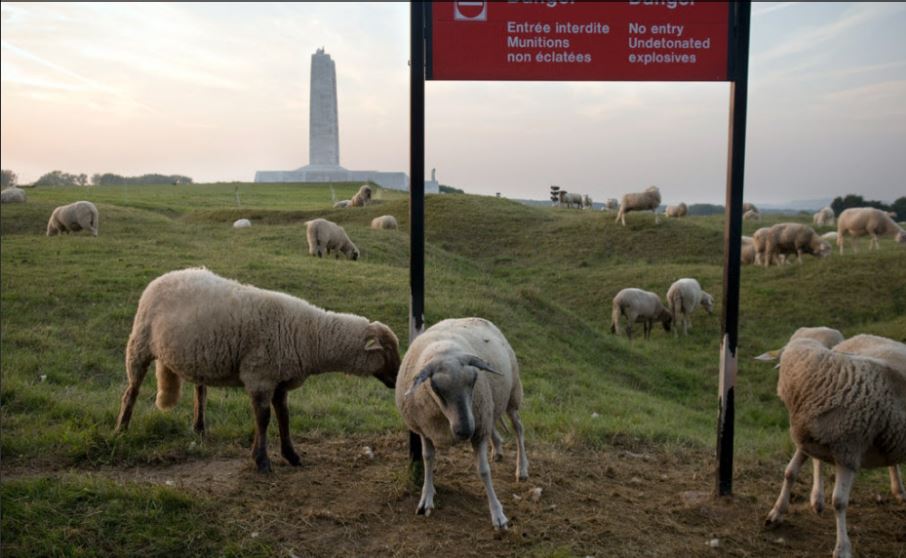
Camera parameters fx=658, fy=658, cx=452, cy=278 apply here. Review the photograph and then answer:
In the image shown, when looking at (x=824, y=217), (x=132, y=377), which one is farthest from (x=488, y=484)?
(x=824, y=217)

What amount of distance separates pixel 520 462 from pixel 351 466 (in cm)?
162

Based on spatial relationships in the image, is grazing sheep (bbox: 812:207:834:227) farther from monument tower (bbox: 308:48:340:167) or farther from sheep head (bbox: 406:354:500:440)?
sheep head (bbox: 406:354:500:440)

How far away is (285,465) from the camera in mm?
6254

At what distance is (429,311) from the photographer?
44.2ft

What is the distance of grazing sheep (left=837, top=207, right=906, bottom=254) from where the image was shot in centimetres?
2633

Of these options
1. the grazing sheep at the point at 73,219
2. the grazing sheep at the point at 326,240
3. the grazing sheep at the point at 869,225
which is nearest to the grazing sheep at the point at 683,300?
the grazing sheep at the point at 326,240

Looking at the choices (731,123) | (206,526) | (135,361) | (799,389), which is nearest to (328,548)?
(206,526)

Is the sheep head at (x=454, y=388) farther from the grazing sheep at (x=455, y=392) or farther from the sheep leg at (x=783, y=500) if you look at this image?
the sheep leg at (x=783, y=500)

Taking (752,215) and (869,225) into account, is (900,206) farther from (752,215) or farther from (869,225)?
(869,225)

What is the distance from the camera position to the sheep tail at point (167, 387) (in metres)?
7.04

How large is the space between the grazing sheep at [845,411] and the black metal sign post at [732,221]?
0.68m

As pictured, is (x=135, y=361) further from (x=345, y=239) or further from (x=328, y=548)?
(x=345, y=239)

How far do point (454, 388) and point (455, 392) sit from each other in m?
0.03

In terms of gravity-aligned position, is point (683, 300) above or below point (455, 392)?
below
